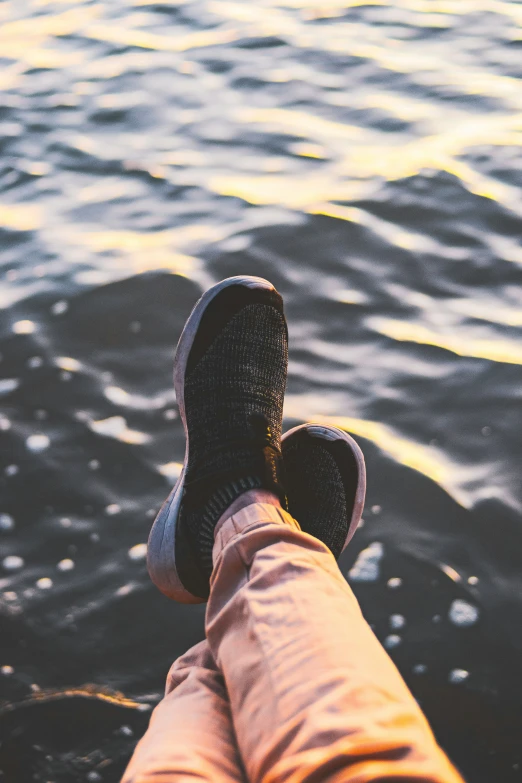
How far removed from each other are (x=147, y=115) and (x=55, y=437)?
6.61ft

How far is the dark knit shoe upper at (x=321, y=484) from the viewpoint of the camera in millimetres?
1658

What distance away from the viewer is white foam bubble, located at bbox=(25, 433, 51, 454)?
192cm

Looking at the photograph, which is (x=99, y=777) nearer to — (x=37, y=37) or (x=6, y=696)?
(x=6, y=696)

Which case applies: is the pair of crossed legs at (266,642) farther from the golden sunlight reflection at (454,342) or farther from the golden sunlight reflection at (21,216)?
the golden sunlight reflection at (21,216)

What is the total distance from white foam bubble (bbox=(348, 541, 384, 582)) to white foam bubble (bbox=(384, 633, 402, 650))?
134mm

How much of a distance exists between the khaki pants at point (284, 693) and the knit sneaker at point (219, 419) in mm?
276

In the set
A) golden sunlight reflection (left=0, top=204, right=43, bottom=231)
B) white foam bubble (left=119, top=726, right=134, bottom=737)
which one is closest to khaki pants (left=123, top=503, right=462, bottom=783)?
white foam bubble (left=119, top=726, right=134, bottom=737)

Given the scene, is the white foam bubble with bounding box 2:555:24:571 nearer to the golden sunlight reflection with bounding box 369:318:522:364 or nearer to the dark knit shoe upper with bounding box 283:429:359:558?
the dark knit shoe upper with bounding box 283:429:359:558

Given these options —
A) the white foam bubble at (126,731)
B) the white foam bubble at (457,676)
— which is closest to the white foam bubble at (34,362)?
the white foam bubble at (126,731)

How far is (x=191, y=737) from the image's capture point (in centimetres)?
95

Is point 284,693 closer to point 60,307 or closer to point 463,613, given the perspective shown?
point 463,613

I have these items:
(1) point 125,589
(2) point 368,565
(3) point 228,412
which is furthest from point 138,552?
(2) point 368,565

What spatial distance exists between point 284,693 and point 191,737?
0.45 feet

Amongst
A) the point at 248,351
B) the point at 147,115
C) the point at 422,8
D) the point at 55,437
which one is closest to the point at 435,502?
the point at 248,351
